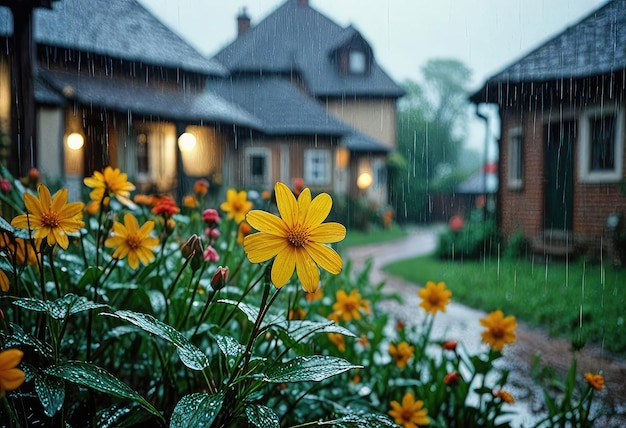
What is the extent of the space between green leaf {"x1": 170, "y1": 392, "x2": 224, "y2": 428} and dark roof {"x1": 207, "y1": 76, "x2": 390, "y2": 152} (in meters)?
6.89

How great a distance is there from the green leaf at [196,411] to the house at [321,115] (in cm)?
575

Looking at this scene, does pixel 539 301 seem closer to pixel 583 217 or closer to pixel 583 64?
pixel 583 217

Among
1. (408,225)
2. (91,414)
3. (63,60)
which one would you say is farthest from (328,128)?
(91,414)

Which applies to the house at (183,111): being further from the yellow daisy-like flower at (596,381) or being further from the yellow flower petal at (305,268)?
the yellow daisy-like flower at (596,381)

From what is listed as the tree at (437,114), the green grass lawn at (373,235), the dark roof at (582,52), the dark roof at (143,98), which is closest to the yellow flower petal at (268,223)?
the dark roof at (582,52)

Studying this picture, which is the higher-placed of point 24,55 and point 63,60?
point 63,60

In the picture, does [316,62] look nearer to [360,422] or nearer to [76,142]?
[76,142]

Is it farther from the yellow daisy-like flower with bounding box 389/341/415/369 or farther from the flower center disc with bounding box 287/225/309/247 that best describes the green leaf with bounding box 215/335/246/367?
the yellow daisy-like flower with bounding box 389/341/415/369

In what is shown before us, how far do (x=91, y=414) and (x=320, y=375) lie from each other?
333 millimetres

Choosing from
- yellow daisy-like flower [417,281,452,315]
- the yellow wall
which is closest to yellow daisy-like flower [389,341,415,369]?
yellow daisy-like flower [417,281,452,315]

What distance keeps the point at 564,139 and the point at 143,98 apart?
473 centimetres

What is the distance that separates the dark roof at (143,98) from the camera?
5633mm

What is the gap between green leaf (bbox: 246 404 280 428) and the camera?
51cm

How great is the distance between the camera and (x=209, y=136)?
922cm
